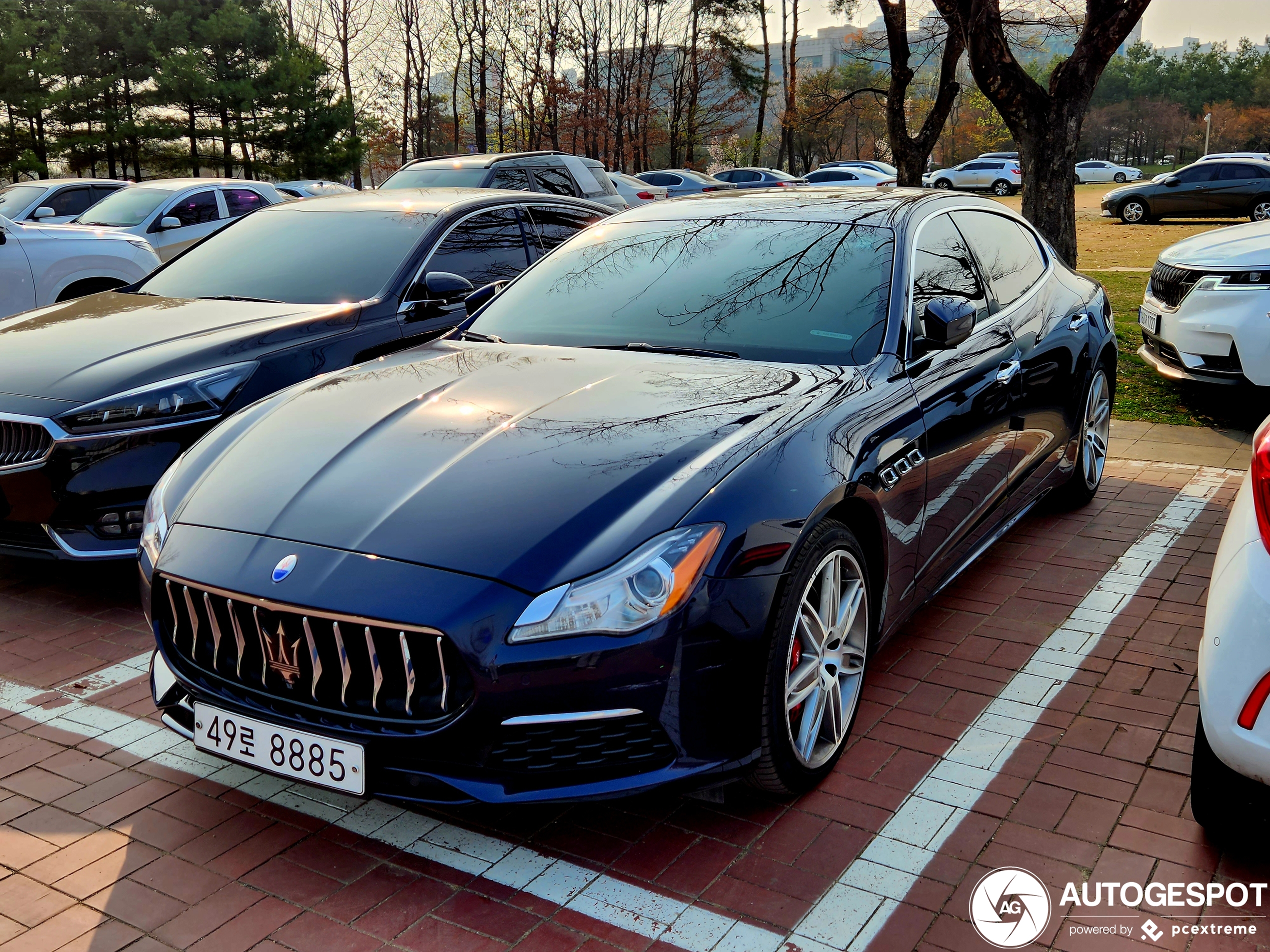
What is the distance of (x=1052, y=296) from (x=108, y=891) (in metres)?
4.44

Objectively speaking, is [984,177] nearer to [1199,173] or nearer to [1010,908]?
[1199,173]

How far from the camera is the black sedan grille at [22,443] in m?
4.37

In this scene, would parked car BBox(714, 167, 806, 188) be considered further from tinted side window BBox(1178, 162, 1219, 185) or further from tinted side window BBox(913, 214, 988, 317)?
tinted side window BBox(913, 214, 988, 317)

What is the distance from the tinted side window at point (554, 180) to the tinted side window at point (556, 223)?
454 centimetres

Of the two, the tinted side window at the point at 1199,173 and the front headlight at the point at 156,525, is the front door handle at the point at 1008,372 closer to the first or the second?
the front headlight at the point at 156,525

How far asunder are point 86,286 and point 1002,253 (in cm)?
817

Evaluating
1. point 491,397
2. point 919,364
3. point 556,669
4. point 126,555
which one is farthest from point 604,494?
point 126,555

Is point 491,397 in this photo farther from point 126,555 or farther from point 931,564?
point 126,555

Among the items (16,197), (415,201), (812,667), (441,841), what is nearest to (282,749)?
(441,841)

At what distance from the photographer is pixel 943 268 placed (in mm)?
4086

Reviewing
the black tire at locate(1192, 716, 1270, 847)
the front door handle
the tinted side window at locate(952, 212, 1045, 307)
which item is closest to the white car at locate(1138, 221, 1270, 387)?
the tinted side window at locate(952, 212, 1045, 307)

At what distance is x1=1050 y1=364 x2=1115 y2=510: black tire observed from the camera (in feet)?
17.8

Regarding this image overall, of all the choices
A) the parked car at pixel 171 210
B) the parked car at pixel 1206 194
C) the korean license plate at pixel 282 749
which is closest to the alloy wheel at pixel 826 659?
the korean license plate at pixel 282 749

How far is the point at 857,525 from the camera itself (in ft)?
10.6
